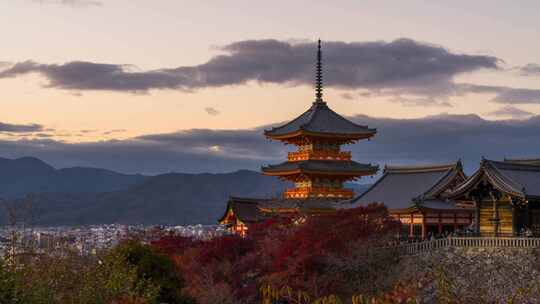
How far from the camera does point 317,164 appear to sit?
202 feet

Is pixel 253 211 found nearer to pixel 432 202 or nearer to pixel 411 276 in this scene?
pixel 432 202

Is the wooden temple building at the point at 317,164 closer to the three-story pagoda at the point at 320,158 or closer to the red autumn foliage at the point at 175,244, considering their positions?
the three-story pagoda at the point at 320,158

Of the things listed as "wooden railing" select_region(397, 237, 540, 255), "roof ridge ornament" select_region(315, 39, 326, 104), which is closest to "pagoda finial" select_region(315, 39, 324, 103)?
"roof ridge ornament" select_region(315, 39, 326, 104)

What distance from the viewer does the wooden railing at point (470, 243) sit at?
42438mm

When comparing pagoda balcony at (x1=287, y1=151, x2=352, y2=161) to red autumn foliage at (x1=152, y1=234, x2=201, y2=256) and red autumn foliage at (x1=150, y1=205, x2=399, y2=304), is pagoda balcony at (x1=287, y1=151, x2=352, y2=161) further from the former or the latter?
red autumn foliage at (x1=152, y1=234, x2=201, y2=256)

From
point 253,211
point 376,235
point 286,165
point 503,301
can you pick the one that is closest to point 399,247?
point 376,235

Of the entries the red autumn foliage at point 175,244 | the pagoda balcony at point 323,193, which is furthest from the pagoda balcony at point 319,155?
the red autumn foliage at point 175,244

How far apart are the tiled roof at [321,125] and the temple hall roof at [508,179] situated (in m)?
17.7

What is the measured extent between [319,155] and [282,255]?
1588 cm

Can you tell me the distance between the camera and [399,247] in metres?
47.3

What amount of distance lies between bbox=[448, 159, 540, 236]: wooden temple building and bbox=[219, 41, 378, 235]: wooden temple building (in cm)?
1426

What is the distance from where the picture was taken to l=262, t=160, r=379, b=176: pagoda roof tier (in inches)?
2375

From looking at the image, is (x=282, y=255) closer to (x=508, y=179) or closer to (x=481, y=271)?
(x=481, y=271)

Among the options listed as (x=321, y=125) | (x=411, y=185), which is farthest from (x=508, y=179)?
(x=321, y=125)
